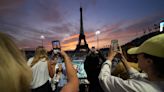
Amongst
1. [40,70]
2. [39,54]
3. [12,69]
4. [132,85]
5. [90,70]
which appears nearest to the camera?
[12,69]

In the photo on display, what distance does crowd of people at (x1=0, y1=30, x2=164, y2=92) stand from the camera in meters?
0.55

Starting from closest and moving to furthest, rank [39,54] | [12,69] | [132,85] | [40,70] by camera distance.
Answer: [12,69] → [132,85] → [39,54] → [40,70]

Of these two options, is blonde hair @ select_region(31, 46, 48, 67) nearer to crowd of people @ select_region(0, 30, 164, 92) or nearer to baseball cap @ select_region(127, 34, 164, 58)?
crowd of people @ select_region(0, 30, 164, 92)

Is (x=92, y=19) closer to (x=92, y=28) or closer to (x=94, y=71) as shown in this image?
(x=92, y=28)

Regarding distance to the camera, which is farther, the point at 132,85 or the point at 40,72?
the point at 40,72

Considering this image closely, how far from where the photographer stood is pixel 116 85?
1.23 metres

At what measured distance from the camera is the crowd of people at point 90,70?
546 mm

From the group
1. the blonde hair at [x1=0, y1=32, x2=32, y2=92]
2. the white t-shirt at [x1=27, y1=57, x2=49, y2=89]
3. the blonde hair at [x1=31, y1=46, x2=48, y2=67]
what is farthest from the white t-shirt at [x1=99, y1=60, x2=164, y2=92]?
the white t-shirt at [x1=27, y1=57, x2=49, y2=89]

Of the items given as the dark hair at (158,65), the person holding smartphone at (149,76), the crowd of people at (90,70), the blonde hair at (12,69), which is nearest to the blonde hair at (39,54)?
the crowd of people at (90,70)

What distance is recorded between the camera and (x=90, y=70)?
2547 mm

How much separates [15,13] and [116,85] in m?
7.04

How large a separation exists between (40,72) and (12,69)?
2450 millimetres

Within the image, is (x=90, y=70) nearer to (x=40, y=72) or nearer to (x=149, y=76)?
(x=40, y=72)

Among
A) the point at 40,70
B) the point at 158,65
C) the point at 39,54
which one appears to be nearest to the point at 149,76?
the point at 158,65
